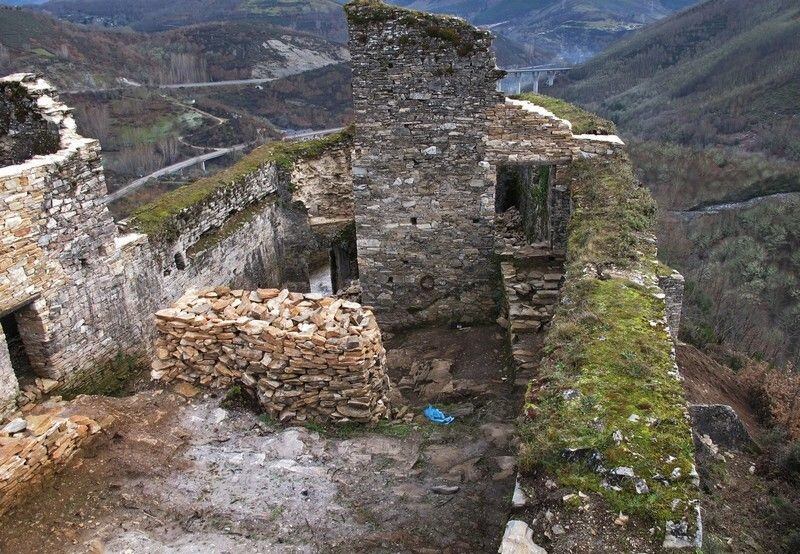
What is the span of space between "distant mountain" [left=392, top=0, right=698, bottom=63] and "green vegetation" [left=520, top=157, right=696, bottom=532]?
11213 cm

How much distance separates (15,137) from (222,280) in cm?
426

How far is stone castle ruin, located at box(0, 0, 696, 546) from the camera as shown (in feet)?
22.0

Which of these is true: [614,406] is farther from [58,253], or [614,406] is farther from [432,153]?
[58,253]

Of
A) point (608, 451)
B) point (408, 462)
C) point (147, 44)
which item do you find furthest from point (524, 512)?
point (147, 44)

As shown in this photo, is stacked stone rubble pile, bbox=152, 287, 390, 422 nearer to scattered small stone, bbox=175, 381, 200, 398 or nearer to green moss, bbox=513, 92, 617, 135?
scattered small stone, bbox=175, 381, 200, 398

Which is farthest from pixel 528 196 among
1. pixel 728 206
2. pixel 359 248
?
pixel 728 206

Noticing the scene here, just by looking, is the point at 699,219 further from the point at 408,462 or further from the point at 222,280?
the point at 408,462

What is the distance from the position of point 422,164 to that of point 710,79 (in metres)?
63.4

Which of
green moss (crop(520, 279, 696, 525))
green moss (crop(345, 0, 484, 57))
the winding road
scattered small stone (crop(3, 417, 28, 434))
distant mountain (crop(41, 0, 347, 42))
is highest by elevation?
distant mountain (crop(41, 0, 347, 42))

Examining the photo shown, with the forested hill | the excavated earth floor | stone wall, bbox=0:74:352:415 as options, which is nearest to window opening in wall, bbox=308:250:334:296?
stone wall, bbox=0:74:352:415

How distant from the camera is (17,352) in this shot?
766 cm

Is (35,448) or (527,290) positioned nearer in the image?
(35,448)

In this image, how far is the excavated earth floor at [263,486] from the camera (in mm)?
4836

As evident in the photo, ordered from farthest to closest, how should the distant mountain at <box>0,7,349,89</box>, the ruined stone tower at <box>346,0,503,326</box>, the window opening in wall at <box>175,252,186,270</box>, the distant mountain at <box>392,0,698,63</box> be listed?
the distant mountain at <box>392,0,698,63</box> < the distant mountain at <box>0,7,349,89</box> < the window opening in wall at <box>175,252,186,270</box> < the ruined stone tower at <box>346,0,503,326</box>
